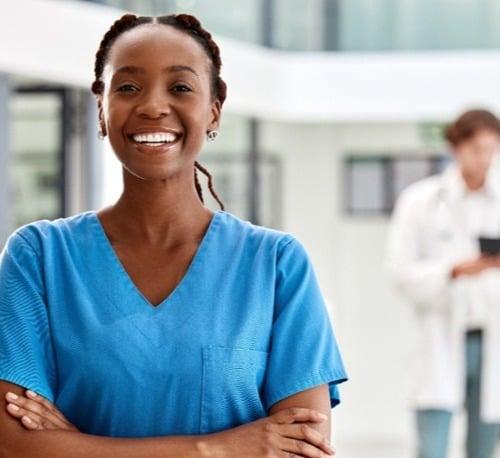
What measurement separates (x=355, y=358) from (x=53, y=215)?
361 cm

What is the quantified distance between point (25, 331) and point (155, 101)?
1.25ft

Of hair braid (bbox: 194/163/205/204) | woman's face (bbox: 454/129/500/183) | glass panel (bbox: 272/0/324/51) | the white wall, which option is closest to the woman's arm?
hair braid (bbox: 194/163/205/204)

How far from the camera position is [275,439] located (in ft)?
6.78

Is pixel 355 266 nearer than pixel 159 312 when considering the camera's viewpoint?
No

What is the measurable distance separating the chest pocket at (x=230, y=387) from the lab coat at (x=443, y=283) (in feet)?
10.8

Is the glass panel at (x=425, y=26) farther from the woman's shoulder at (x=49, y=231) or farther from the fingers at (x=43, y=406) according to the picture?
the fingers at (x=43, y=406)

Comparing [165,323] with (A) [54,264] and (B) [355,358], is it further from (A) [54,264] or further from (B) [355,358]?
(B) [355,358]

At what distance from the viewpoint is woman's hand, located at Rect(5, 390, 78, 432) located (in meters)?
2.05

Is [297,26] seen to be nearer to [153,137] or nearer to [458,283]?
[458,283]

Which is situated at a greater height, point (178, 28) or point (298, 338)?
point (178, 28)

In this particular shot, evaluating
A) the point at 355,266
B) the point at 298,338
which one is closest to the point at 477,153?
the point at 298,338

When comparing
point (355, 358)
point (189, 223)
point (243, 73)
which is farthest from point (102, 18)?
point (189, 223)

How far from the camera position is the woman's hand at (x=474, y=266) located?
534cm

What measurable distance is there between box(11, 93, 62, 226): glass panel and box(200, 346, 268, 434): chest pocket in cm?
691
